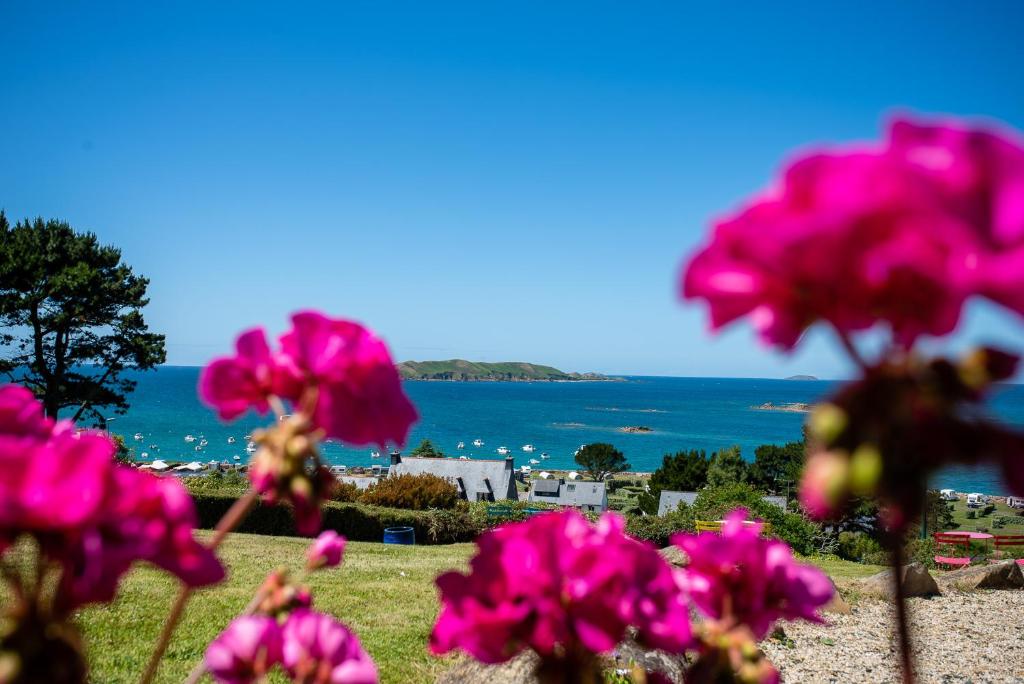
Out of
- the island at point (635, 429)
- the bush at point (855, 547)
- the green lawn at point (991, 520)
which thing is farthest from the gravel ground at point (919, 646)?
the island at point (635, 429)

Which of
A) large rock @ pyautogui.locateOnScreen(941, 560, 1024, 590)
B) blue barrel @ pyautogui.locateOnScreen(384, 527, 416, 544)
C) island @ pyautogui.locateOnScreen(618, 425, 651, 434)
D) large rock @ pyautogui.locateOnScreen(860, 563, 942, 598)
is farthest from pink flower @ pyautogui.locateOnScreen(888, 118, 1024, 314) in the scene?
island @ pyautogui.locateOnScreen(618, 425, 651, 434)

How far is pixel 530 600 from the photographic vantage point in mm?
757

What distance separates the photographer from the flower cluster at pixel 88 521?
21.6 inches

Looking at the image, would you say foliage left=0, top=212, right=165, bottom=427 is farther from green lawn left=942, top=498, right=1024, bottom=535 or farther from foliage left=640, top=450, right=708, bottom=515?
green lawn left=942, top=498, right=1024, bottom=535

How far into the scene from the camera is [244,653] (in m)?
0.76

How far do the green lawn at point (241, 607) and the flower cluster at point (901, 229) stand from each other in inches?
216

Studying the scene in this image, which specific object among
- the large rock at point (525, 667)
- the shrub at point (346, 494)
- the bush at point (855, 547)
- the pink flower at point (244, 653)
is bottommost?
the bush at point (855, 547)

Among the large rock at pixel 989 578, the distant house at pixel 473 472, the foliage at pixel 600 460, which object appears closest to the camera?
the large rock at pixel 989 578

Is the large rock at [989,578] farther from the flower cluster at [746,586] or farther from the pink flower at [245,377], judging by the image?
the pink flower at [245,377]

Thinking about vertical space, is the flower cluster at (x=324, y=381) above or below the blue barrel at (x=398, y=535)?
above

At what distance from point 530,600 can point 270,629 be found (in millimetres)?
301

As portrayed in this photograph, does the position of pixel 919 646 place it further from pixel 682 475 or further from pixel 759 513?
pixel 682 475

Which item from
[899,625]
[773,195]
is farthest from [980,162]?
[899,625]

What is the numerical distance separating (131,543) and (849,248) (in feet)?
2.07
